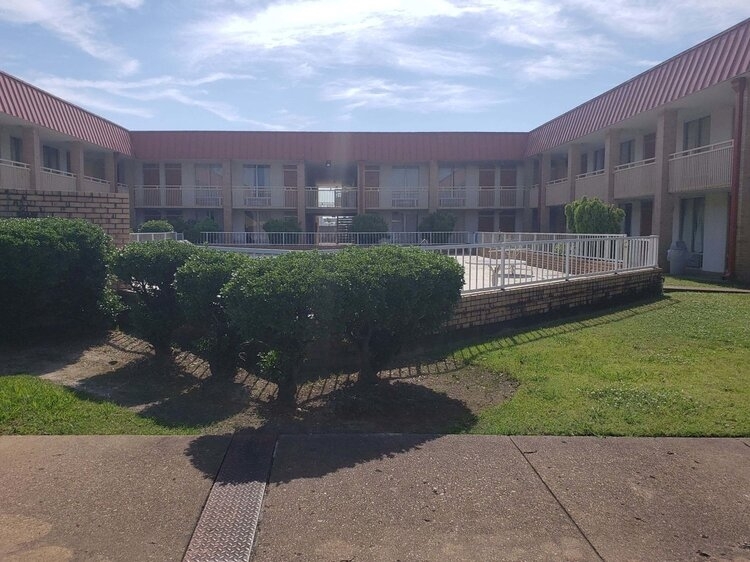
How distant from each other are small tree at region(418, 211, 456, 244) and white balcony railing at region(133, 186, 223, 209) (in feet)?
34.4

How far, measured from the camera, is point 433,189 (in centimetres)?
3244

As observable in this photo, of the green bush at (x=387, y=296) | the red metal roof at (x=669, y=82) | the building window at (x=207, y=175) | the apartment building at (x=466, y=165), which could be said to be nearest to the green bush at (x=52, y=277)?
the green bush at (x=387, y=296)

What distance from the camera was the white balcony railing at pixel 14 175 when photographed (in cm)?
1967

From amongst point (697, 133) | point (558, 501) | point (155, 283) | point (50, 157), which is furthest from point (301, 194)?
point (558, 501)

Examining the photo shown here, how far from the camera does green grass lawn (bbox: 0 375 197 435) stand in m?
5.37

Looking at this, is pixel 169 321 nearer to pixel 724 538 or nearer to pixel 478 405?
pixel 478 405

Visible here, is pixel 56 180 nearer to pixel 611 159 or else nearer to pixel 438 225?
pixel 438 225

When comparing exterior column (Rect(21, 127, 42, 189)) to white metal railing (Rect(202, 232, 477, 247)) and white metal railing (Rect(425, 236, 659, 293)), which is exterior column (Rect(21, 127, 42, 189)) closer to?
white metal railing (Rect(202, 232, 477, 247))

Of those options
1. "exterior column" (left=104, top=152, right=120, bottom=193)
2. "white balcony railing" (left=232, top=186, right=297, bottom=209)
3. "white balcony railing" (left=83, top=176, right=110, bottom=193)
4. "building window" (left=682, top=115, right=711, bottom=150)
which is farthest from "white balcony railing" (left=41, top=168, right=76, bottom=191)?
"building window" (left=682, top=115, right=711, bottom=150)

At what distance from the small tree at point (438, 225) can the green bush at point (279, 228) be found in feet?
19.9

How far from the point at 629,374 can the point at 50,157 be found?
25.3 metres

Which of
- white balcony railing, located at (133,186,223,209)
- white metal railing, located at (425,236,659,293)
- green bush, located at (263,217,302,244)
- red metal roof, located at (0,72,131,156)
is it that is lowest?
white metal railing, located at (425,236,659,293)

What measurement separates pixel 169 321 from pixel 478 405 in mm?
3610

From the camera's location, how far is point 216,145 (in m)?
31.2
